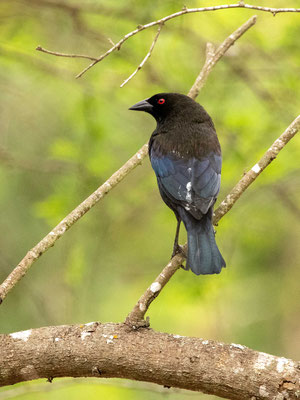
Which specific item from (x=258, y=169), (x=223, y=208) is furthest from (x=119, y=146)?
(x=258, y=169)

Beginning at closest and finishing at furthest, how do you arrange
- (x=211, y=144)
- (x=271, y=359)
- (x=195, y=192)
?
(x=271, y=359)
(x=195, y=192)
(x=211, y=144)

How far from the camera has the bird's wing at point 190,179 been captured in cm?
427

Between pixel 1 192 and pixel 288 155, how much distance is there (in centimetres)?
342

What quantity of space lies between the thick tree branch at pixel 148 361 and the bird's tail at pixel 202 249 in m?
0.86

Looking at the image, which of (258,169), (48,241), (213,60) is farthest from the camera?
(213,60)

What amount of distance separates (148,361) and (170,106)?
2679 mm

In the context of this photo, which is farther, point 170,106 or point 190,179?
point 170,106

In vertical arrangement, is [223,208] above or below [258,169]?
below

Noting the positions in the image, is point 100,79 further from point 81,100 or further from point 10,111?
point 10,111

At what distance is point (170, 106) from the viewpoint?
5254mm

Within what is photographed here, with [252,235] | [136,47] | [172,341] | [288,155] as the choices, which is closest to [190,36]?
[136,47]

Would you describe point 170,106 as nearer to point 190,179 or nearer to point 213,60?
point 213,60

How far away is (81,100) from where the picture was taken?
5.77 m

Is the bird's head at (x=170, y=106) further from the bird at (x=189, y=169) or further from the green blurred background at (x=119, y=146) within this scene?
the green blurred background at (x=119, y=146)
